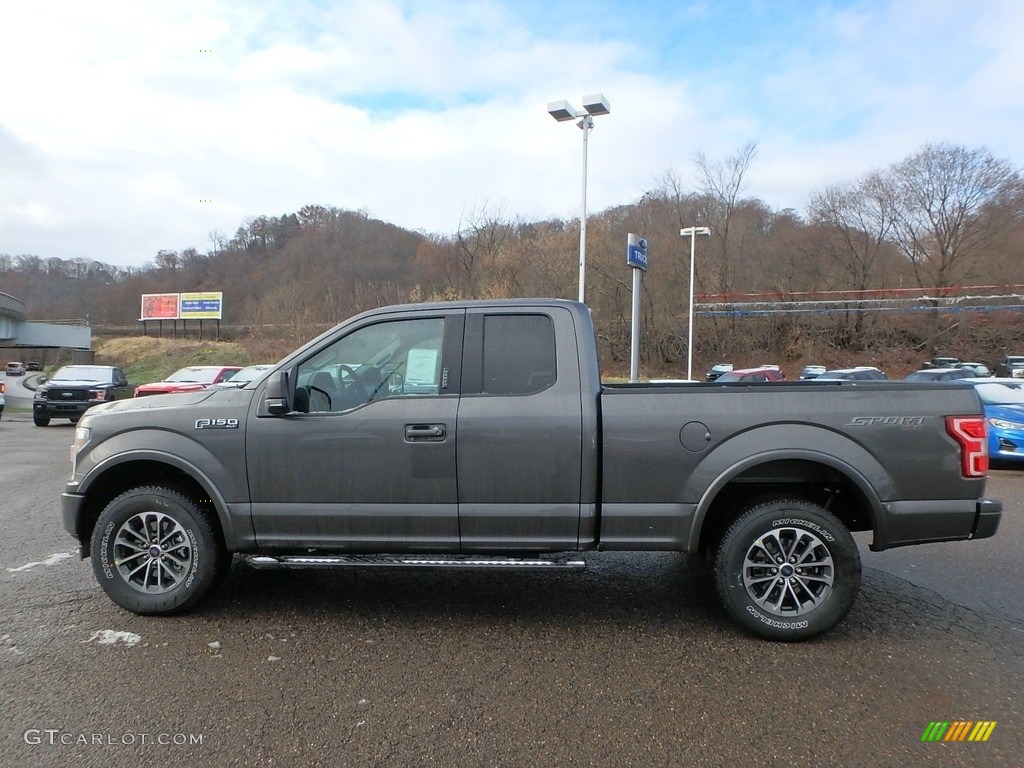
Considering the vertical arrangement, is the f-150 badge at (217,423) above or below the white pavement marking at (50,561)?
above

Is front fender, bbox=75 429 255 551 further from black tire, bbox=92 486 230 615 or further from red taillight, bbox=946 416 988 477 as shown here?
red taillight, bbox=946 416 988 477

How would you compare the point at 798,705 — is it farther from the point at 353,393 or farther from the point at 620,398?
the point at 353,393

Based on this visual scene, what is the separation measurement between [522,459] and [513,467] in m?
0.07

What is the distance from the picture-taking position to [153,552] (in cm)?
412

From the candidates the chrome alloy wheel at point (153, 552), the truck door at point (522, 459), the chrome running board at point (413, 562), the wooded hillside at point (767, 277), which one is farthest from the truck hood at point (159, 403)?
the wooded hillside at point (767, 277)

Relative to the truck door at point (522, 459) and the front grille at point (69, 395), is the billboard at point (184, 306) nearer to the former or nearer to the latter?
the front grille at point (69, 395)

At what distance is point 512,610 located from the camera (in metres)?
4.32

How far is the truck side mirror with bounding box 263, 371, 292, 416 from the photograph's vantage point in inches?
153

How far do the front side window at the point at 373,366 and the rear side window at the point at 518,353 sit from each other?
0.32 m

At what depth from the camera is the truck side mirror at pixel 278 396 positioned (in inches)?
153

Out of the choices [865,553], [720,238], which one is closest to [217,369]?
[865,553]

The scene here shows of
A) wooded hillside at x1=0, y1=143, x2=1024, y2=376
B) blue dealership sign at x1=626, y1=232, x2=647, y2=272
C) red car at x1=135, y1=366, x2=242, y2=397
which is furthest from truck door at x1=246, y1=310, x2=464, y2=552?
wooded hillside at x1=0, y1=143, x2=1024, y2=376

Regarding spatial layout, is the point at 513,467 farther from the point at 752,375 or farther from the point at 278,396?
the point at 752,375

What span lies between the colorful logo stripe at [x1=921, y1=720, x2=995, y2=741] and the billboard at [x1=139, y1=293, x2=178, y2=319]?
7983cm
